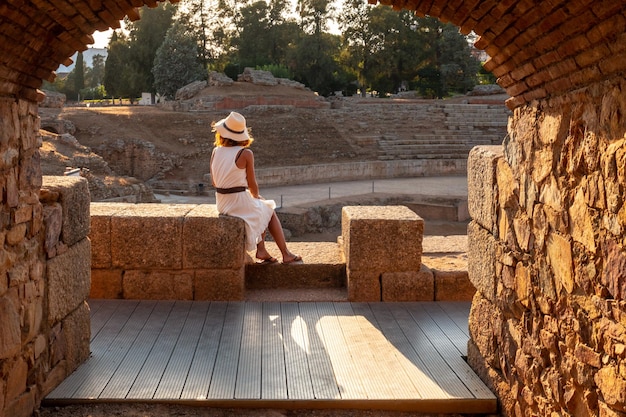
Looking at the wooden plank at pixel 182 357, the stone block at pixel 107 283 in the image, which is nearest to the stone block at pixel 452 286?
the wooden plank at pixel 182 357

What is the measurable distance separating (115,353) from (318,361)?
54.0 inches

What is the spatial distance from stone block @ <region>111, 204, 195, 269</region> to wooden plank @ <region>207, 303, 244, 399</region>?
691 millimetres

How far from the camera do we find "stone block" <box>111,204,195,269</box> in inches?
225

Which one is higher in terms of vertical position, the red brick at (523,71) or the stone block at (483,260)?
the red brick at (523,71)

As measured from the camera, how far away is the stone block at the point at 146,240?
5727 millimetres

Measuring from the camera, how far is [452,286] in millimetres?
5922

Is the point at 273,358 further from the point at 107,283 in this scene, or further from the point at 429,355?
the point at 107,283

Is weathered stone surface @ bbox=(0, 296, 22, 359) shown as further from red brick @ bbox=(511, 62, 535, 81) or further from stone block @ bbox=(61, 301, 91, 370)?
red brick @ bbox=(511, 62, 535, 81)

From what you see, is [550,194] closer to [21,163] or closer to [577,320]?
[577,320]

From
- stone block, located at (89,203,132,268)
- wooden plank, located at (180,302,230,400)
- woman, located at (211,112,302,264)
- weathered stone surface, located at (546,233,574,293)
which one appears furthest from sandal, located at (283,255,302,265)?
weathered stone surface, located at (546,233,574,293)

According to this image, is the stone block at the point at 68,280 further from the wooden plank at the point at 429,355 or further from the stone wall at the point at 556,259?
the stone wall at the point at 556,259

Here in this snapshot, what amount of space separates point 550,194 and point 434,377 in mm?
1545

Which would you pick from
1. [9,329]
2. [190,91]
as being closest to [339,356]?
[9,329]

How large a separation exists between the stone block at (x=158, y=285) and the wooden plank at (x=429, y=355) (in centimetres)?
177
